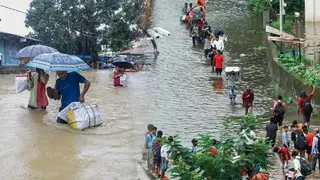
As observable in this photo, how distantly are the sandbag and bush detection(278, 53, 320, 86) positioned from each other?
22.0 feet

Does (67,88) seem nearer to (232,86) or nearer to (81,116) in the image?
(81,116)

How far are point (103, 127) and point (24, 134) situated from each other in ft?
6.60

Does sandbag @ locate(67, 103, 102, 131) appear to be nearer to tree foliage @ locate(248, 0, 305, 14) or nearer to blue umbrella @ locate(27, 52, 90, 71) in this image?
blue umbrella @ locate(27, 52, 90, 71)

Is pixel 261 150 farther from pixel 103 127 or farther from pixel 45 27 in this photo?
pixel 45 27

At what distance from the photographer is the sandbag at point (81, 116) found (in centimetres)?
1533

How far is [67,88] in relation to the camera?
15828 mm

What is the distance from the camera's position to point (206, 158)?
29.2 ft

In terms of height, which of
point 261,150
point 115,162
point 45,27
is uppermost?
point 45,27

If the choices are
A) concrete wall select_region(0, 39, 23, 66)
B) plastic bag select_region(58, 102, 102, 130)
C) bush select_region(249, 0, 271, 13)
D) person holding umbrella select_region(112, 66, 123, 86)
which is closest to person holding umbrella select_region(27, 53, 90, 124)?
plastic bag select_region(58, 102, 102, 130)

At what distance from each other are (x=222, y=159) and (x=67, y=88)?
781cm

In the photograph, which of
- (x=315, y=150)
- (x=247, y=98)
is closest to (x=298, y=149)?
(x=315, y=150)

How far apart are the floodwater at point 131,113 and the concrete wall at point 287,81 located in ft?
1.25

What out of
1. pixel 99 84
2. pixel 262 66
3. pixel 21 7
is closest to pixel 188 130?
pixel 99 84

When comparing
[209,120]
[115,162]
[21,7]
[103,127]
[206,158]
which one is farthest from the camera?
[21,7]
